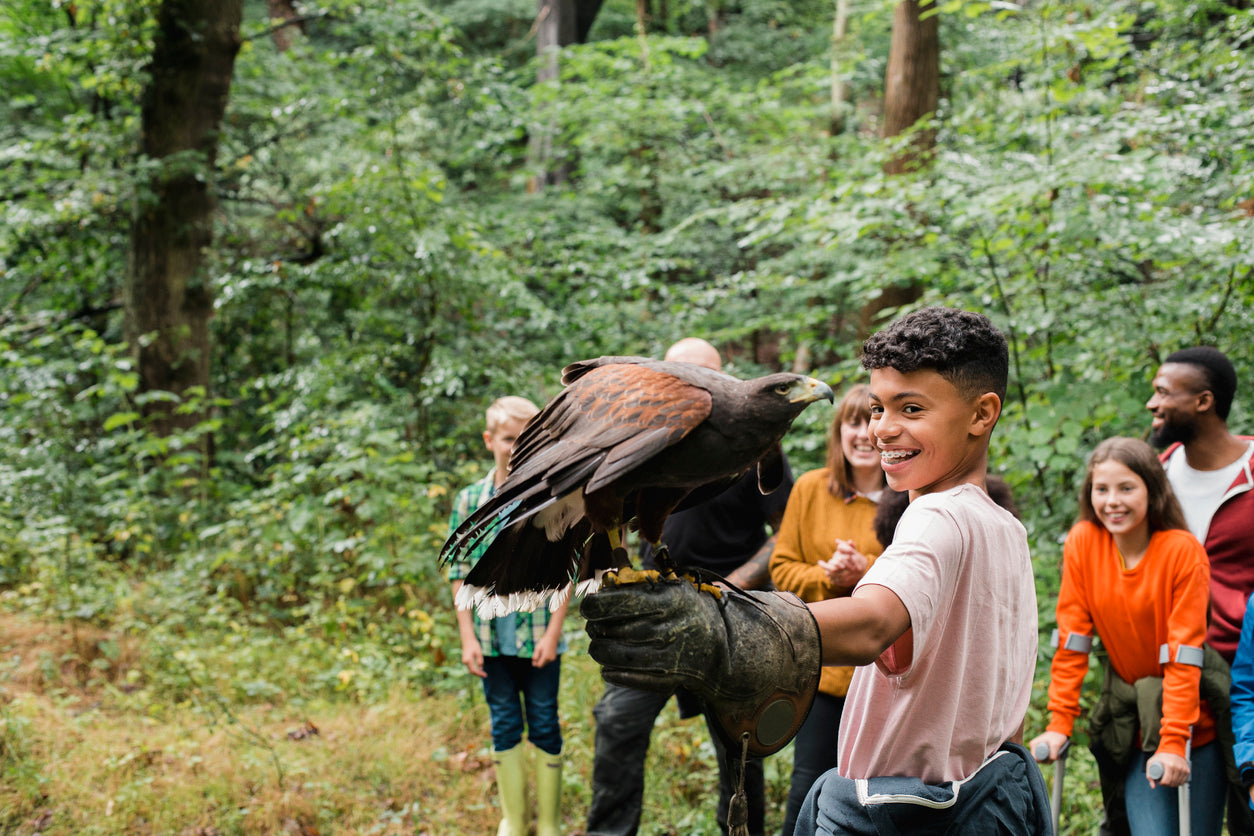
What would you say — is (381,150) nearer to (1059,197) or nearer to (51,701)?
(51,701)

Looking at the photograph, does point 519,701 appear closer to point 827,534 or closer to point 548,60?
point 827,534

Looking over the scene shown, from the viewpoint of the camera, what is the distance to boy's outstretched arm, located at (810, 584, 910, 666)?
1161mm

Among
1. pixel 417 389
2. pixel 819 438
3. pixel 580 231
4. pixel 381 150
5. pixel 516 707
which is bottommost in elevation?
pixel 516 707

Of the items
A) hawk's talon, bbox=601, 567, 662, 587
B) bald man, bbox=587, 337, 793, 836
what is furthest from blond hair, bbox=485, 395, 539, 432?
hawk's talon, bbox=601, 567, 662, 587

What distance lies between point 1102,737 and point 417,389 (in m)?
5.21

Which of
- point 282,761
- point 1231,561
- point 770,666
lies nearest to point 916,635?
point 770,666

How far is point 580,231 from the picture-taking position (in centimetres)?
765

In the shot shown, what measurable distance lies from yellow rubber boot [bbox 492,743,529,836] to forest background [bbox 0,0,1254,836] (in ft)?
1.10

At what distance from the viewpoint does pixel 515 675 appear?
3424 mm

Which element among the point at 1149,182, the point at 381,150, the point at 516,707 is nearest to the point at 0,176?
the point at 381,150

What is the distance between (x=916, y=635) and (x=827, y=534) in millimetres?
1620

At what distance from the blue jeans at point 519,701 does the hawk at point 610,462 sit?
1846 millimetres

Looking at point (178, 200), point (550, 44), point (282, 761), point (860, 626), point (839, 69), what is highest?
point (550, 44)

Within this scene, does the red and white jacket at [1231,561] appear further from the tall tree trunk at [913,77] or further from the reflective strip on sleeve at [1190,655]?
the tall tree trunk at [913,77]
